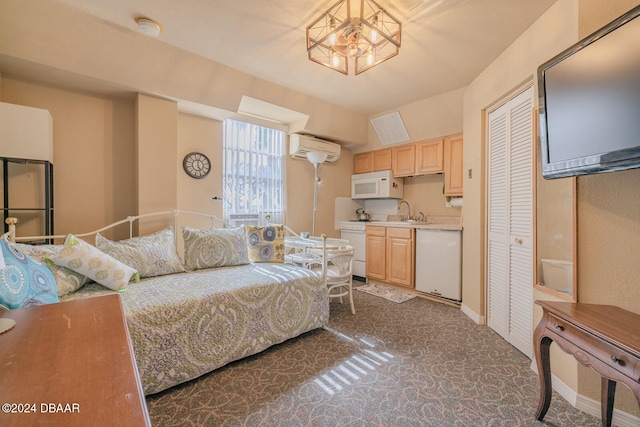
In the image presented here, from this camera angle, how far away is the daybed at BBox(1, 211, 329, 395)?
5.22ft

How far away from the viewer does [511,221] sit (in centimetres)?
229

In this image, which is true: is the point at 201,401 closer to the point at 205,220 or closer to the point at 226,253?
the point at 226,253

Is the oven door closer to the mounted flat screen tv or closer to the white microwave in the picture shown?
the white microwave

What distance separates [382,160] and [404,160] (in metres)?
0.41

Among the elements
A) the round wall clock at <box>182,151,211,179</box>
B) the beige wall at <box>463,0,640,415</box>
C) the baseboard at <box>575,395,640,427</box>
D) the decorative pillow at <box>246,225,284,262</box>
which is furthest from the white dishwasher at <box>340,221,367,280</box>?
the baseboard at <box>575,395,640,427</box>

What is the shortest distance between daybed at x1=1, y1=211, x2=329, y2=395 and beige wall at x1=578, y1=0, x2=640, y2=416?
5.92 feet

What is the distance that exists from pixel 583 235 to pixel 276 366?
2081 mm

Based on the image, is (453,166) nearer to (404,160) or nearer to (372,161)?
(404,160)

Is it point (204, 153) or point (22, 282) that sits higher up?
point (204, 153)

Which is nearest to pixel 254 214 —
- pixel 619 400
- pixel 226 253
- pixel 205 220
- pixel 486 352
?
pixel 205 220

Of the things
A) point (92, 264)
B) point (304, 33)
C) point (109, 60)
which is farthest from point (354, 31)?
point (92, 264)

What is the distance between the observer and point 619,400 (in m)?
1.43

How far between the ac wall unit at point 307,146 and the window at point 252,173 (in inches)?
6.4

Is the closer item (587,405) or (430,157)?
(587,405)
